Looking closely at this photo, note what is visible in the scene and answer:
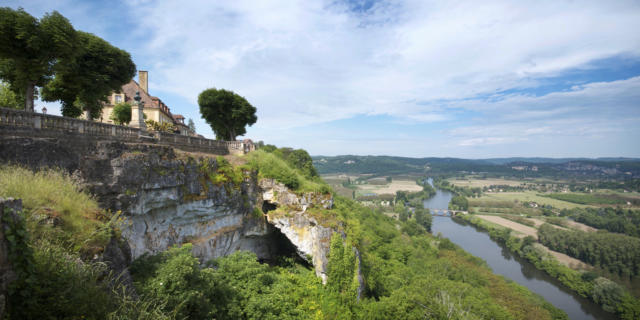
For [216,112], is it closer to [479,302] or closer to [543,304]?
[479,302]

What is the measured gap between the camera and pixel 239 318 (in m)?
9.76

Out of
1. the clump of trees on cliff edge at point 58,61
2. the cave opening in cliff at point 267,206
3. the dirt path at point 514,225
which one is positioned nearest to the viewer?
the clump of trees on cliff edge at point 58,61

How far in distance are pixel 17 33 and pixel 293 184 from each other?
1427 cm

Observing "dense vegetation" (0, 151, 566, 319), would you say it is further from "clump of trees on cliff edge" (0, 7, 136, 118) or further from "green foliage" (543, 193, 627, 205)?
"green foliage" (543, 193, 627, 205)

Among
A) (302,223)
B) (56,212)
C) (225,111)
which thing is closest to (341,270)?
(302,223)

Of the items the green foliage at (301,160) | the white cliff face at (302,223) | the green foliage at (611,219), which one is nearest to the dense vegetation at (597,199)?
the green foliage at (611,219)

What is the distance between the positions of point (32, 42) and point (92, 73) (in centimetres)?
377

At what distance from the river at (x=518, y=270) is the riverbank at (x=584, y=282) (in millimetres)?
992

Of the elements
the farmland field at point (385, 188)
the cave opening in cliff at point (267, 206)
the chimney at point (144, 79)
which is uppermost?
the chimney at point (144, 79)

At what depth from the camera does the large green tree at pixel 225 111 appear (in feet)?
80.9

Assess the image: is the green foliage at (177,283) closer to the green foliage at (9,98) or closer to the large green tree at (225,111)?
the green foliage at (9,98)

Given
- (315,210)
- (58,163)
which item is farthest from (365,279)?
(58,163)

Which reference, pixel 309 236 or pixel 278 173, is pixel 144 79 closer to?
pixel 278 173

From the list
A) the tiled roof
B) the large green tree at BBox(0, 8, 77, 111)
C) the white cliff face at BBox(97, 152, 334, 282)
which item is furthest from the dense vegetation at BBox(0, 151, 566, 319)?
the tiled roof
